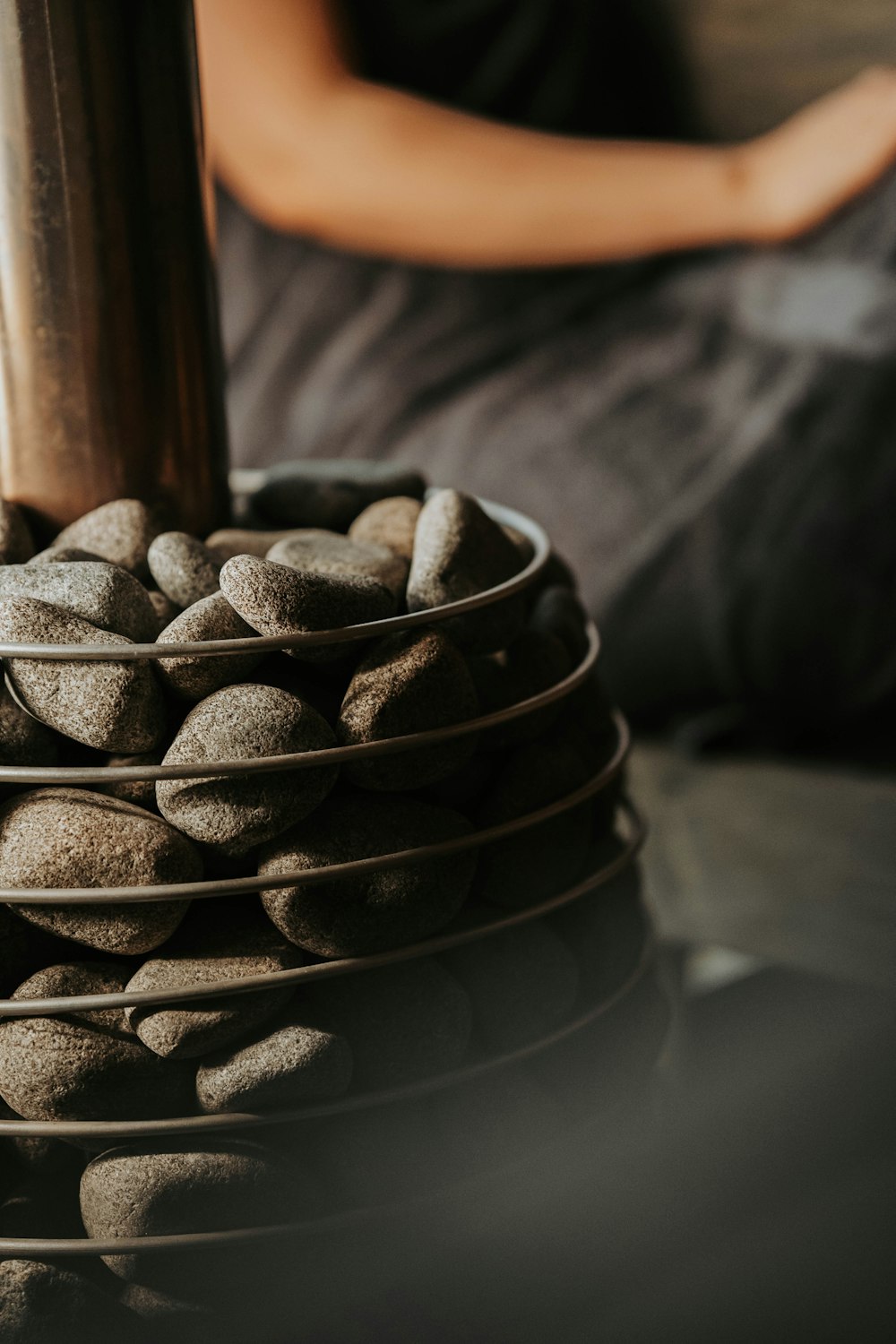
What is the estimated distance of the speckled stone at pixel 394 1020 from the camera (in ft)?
1.09

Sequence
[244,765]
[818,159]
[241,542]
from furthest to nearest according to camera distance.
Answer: [818,159]
[241,542]
[244,765]

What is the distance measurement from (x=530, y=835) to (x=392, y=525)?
0.12 m

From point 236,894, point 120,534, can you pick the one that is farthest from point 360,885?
point 120,534

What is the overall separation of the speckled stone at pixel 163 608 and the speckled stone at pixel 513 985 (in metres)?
0.12

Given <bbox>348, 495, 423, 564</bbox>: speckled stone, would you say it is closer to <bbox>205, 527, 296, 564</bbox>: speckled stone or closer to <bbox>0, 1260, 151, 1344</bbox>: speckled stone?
<bbox>205, 527, 296, 564</bbox>: speckled stone

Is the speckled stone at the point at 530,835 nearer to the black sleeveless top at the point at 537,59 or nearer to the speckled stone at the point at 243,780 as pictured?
the speckled stone at the point at 243,780

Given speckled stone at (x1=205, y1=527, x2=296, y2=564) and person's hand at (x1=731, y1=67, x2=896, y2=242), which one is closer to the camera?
speckled stone at (x1=205, y1=527, x2=296, y2=564)

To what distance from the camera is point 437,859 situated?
0.34 meters

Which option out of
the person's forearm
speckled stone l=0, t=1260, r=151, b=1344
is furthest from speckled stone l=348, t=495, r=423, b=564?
the person's forearm

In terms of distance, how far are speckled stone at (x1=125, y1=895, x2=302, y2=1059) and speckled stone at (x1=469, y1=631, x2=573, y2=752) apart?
0.30ft

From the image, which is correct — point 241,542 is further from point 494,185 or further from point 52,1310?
point 494,185

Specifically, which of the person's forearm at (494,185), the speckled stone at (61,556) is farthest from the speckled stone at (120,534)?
the person's forearm at (494,185)

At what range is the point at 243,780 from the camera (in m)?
0.31

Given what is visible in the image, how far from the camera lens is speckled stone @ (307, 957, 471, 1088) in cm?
33
